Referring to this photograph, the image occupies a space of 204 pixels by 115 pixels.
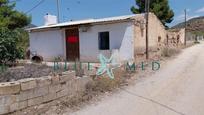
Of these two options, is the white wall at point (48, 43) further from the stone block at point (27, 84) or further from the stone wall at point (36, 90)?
the stone block at point (27, 84)

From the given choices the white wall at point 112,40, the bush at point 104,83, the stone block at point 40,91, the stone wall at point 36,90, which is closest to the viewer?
the stone wall at point 36,90

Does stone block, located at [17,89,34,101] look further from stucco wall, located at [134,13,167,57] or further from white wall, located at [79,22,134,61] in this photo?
stucco wall, located at [134,13,167,57]

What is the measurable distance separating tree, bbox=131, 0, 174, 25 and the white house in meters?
16.4

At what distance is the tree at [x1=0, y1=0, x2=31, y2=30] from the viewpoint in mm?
24798

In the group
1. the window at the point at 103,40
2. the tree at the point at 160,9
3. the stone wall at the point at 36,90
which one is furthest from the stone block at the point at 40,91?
the tree at the point at 160,9

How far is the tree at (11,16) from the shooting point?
81.4 ft

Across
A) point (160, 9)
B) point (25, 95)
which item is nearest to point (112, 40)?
point (25, 95)

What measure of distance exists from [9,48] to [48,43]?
648 centimetres

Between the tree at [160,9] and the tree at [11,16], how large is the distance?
1729 centimetres

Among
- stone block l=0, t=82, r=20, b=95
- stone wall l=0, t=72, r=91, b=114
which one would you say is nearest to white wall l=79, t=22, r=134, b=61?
stone wall l=0, t=72, r=91, b=114

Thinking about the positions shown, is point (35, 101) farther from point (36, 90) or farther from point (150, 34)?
point (150, 34)

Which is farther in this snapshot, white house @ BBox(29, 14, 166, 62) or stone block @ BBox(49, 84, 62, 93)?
white house @ BBox(29, 14, 166, 62)

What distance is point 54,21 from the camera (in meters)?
24.1

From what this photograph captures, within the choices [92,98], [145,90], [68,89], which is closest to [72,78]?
[68,89]
